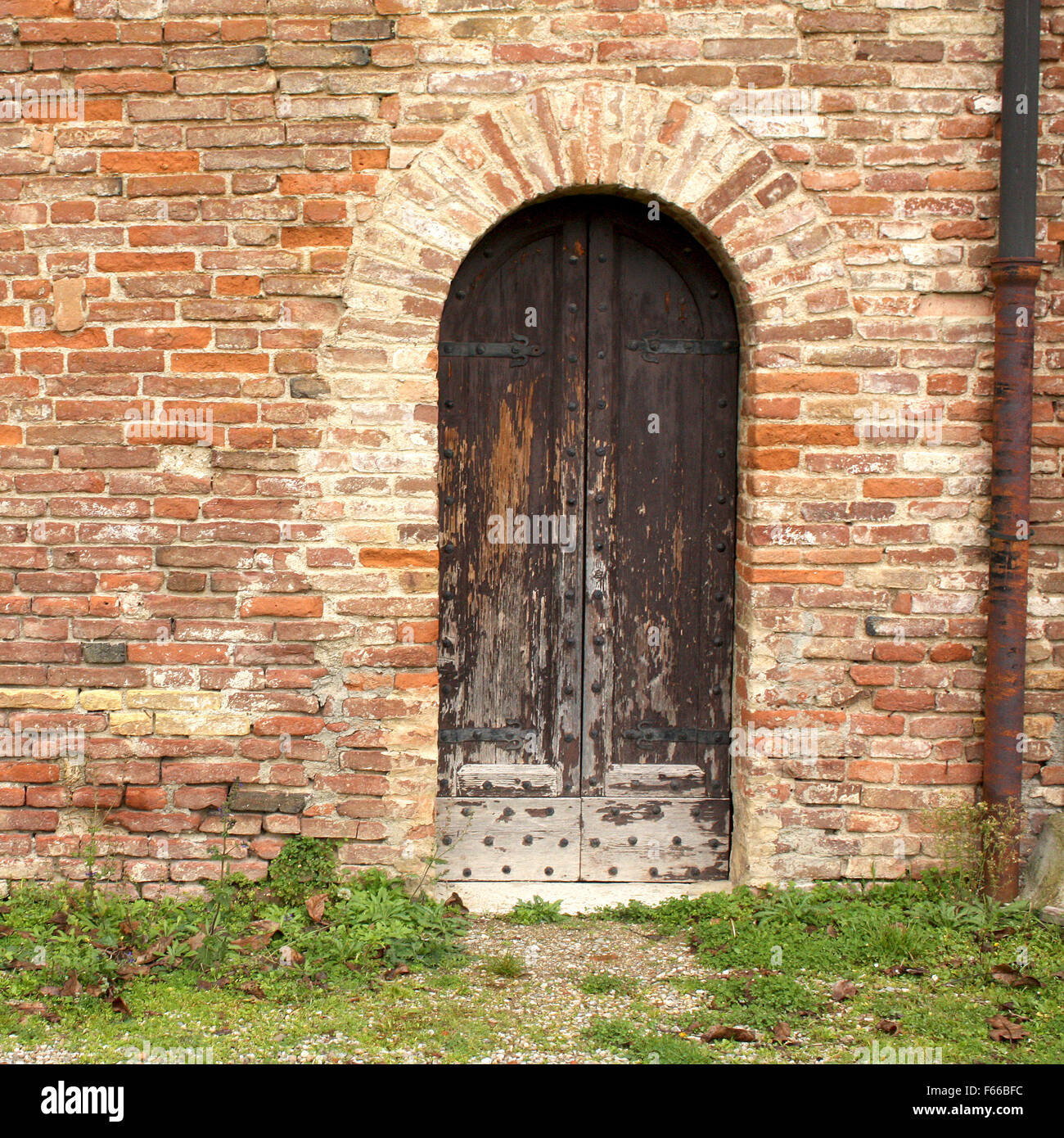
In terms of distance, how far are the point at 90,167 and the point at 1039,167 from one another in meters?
3.60

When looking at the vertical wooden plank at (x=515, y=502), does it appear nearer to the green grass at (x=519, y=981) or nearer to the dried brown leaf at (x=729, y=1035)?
the green grass at (x=519, y=981)

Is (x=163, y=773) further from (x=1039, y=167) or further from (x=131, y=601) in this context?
(x=1039, y=167)

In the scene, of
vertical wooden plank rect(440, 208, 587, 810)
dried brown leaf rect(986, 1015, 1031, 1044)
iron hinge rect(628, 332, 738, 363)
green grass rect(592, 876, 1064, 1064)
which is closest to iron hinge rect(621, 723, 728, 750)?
vertical wooden plank rect(440, 208, 587, 810)

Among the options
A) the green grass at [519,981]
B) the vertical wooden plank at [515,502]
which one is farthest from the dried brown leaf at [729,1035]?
the vertical wooden plank at [515,502]

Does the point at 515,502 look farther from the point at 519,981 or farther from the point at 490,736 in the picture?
the point at 519,981

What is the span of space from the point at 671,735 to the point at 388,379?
1.85 meters

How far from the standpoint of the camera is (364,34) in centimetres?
387

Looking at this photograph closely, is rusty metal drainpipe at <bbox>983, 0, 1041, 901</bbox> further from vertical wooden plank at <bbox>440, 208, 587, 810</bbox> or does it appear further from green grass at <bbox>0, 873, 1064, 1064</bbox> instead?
vertical wooden plank at <bbox>440, 208, 587, 810</bbox>

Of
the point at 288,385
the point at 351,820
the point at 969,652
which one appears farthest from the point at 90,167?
the point at 969,652

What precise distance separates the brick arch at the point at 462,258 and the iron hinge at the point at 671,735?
0.31 meters

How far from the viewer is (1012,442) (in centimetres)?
391

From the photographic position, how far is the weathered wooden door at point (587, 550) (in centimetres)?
424

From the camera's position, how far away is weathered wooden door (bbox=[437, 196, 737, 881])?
13.9ft

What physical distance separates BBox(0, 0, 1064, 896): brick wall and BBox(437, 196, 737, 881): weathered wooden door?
273 mm
